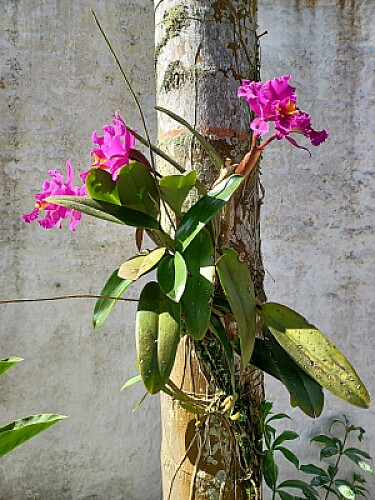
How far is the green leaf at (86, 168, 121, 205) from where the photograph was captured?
90cm

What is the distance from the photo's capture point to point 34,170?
7.11 ft

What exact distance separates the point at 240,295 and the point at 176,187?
0.19 meters

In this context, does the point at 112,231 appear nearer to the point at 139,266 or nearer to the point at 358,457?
the point at 358,457

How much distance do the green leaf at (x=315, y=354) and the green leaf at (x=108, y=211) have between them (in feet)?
0.76

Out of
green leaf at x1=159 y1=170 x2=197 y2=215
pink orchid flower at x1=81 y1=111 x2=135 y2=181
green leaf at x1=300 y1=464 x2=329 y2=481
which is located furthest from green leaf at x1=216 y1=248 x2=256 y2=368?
green leaf at x1=300 y1=464 x2=329 y2=481

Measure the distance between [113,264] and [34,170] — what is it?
1.42ft

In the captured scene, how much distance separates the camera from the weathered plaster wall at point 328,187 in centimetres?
229

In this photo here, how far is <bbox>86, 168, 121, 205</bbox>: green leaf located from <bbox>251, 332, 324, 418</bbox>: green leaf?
34 cm

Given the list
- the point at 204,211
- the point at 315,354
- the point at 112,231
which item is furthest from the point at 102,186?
the point at 112,231

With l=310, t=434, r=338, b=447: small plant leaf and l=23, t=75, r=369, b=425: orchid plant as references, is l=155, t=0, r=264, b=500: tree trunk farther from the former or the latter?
l=310, t=434, r=338, b=447: small plant leaf

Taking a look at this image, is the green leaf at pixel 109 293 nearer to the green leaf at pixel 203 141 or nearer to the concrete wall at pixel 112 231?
the green leaf at pixel 203 141

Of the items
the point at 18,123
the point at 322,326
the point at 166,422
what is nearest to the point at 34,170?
the point at 18,123

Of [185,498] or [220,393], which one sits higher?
[220,393]

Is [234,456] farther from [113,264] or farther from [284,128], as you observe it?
[113,264]
